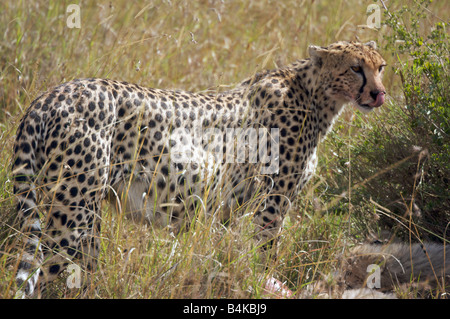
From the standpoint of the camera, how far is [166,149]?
3371 millimetres

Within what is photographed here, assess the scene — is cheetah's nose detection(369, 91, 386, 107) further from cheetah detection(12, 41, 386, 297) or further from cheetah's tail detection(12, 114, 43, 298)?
cheetah's tail detection(12, 114, 43, 298)

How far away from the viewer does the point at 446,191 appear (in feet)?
11.9

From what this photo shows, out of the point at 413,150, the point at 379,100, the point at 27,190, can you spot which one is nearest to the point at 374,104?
the point at 379,100

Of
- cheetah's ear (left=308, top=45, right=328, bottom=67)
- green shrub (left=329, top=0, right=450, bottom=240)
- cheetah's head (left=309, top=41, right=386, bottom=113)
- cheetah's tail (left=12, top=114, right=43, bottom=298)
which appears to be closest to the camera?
cheetah's tail (left=12, top=114, right=43, bottom=298)

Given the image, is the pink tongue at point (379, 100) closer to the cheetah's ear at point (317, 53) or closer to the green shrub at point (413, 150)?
the green shrub at point (413, 150)

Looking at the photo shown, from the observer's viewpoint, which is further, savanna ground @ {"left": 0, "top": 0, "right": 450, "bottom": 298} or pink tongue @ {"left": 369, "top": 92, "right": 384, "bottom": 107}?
pink tongue @ {"left": 369, "top": 92, "right": 384, "bottom": 107}

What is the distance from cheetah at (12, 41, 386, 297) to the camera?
9.69ft

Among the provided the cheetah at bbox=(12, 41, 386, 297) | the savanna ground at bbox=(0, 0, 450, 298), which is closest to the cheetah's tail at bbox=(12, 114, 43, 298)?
the cheetah at bbox=(12, 41, 386, 297)

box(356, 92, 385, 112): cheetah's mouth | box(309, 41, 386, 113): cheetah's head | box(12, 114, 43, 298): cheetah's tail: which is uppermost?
box(309, 41, 386, 113): cheetah's head

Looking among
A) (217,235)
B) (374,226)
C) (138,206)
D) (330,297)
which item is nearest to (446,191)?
(374,226)

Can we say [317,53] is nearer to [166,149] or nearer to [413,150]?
[413,150]

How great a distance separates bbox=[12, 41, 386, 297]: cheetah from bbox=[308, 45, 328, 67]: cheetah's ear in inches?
0.4

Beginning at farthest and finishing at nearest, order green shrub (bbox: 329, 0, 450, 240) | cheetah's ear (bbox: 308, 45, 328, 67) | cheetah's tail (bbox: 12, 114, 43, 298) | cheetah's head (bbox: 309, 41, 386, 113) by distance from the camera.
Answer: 1. cheetah's ear (bbox: 308, 45, 328, 67)
2. cheetah's head (bbox: 309, 41, 386, 113)
3. green shrub (bbox: 329, 0, 450, 240)
4. cheetah's tail (bbox: 12, 114, 43, 298)

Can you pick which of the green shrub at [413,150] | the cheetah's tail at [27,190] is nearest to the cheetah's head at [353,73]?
the green shrub at [413,150]
